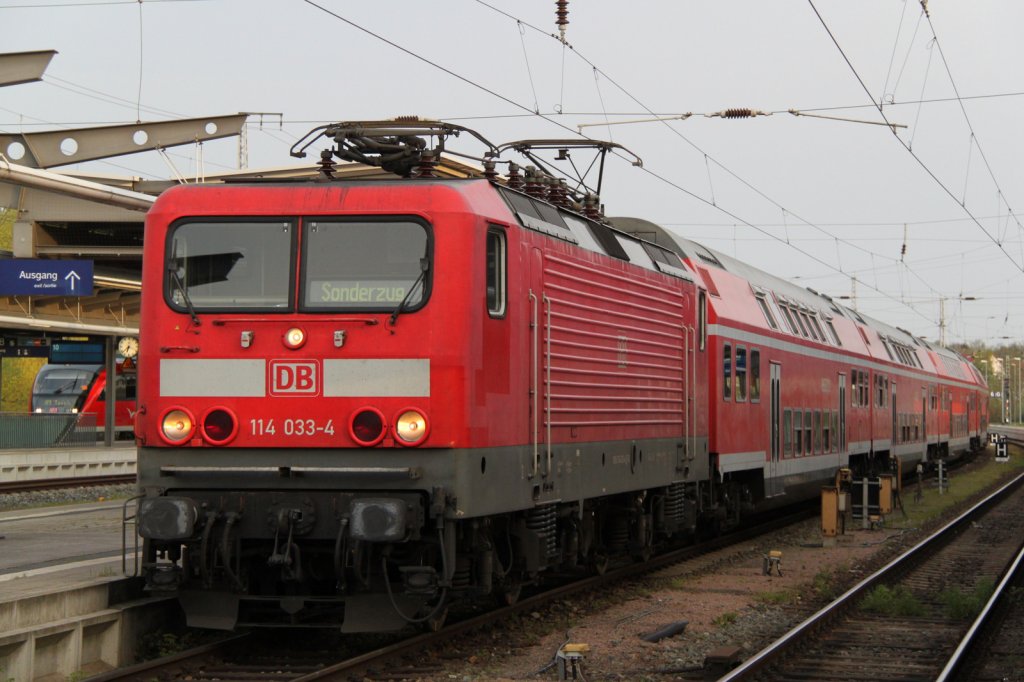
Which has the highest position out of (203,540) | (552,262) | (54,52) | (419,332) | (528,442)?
(54,52)

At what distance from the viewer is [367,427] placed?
9.70 m

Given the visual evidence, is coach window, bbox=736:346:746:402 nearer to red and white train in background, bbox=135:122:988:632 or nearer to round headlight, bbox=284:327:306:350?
red and white train in background, bbox=135:122:988:632

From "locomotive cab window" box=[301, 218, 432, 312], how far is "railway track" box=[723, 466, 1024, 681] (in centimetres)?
365

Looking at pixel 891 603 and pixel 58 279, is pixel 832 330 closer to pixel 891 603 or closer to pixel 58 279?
pixel 891 603

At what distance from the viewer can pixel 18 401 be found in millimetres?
53188

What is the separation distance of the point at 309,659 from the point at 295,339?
2411 mm

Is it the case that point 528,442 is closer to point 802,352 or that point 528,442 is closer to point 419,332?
point 419,332

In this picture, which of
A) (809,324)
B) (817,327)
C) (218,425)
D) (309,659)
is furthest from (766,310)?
(218,425)

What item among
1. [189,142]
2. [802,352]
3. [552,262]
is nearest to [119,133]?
[189,142]

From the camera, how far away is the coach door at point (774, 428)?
813 inches

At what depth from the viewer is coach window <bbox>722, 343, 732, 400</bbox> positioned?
59.1 feet

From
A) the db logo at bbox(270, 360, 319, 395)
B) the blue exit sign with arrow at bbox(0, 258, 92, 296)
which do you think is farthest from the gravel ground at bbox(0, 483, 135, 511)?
the db logo at bbox(270, 360, 319, 395)

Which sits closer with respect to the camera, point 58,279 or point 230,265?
point 230,265

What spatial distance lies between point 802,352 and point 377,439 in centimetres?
1464
